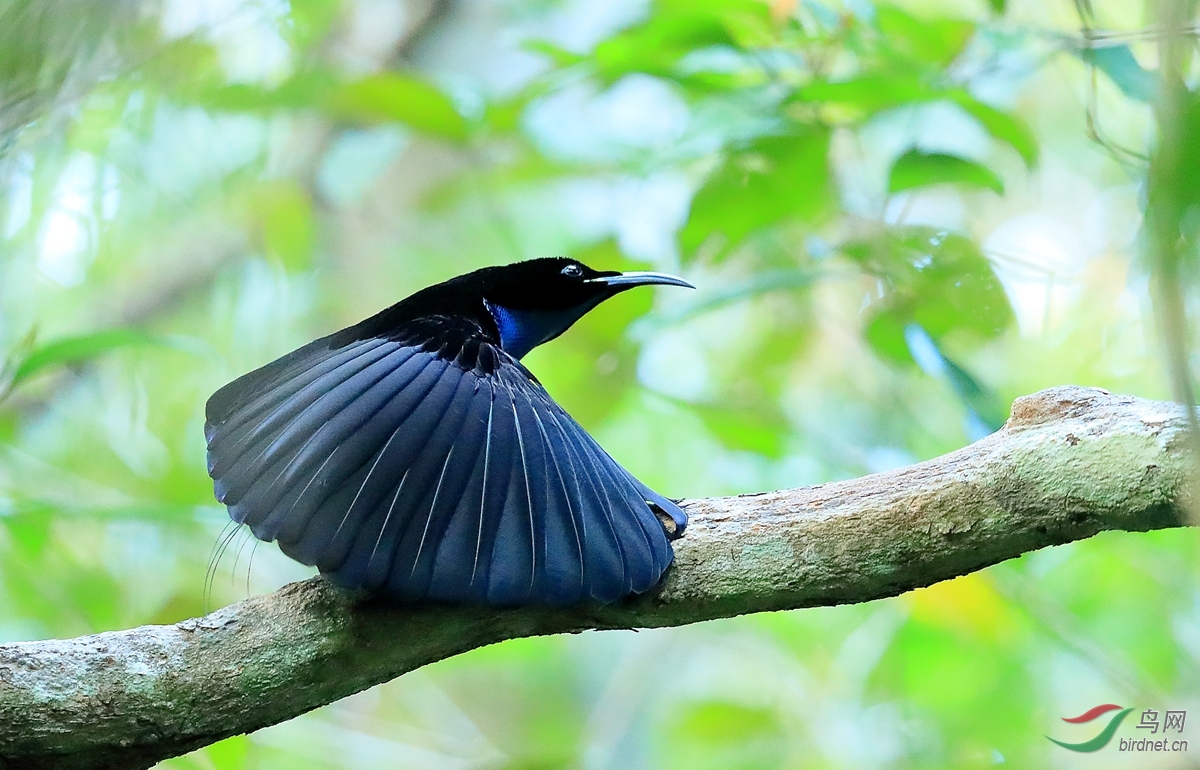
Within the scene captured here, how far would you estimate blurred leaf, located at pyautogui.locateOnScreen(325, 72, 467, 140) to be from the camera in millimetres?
3451

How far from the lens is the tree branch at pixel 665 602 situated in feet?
5.14

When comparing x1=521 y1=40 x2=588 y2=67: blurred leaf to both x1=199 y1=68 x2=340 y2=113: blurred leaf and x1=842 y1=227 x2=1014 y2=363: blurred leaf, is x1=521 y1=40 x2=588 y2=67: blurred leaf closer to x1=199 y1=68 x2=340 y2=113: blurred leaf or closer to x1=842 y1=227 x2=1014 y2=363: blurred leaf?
x1=842 y1=227 x2=1014 y2=363: blurred leaf

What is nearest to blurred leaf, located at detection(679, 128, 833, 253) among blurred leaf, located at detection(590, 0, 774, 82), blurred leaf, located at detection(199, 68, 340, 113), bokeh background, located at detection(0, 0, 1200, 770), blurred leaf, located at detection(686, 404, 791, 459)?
bokeh background, located at detection(0, 0, 1200, 770)

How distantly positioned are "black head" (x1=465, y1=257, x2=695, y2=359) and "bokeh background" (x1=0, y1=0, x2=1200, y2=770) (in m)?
0.27

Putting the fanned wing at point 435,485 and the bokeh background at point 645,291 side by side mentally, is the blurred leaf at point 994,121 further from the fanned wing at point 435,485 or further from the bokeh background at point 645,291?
the fanned wing at point 435,485

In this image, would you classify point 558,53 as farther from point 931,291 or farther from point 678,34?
point 931,291

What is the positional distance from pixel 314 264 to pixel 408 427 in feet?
11.2

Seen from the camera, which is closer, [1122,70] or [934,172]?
[1122,70]

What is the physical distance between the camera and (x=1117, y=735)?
286cm

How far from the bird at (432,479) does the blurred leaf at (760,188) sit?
856mm

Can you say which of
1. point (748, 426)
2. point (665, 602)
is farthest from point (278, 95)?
point (665, 602)

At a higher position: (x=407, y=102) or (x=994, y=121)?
(x=407, y=102)

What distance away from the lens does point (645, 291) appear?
323cm

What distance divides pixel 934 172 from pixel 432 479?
4.95 feet
